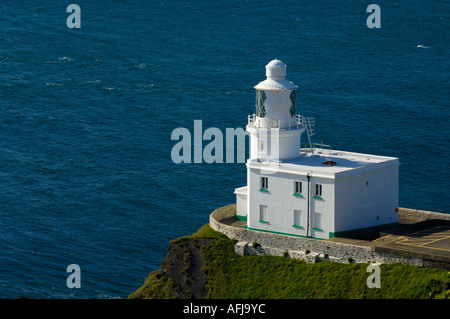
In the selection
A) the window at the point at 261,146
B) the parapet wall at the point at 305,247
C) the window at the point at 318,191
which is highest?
the window at the point at 261,146

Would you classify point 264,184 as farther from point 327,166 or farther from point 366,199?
point 366,199

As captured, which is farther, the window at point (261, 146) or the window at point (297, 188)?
the window at point (261, 146)

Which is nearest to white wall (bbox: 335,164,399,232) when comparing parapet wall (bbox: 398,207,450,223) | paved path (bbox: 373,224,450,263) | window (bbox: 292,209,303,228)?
parapet wall (bbox: 398,207,450,223)

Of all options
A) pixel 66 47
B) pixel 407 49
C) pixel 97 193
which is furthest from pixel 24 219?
pixel 407 49

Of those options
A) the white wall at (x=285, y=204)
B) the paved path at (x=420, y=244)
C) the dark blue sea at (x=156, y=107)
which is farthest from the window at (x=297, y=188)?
the dark blue sea at (x=156, y=107)

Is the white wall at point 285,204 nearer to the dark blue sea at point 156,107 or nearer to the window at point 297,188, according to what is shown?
the window at point 297,188
